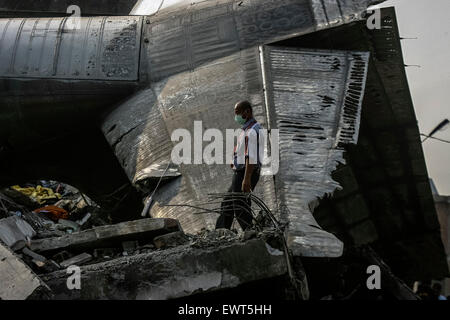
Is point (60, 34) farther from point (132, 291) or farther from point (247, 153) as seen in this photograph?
point (132, 291)

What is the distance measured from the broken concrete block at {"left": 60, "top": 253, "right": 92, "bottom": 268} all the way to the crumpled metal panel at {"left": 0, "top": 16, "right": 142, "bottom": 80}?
15.1 feet

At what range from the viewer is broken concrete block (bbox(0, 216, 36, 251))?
18.3 feet

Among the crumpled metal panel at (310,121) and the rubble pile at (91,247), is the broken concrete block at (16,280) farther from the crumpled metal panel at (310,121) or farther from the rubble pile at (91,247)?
the crumpled metal panel at (310,121)

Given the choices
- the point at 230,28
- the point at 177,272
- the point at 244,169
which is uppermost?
the point at 230,28

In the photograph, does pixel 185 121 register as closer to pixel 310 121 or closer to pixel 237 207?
pixel 310 121

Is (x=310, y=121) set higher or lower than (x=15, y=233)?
higher

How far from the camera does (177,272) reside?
16.6 feet

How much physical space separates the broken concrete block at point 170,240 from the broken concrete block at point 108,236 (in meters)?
0.19

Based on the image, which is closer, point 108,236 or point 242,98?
point 108,236

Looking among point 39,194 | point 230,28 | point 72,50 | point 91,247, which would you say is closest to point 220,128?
point 230,28

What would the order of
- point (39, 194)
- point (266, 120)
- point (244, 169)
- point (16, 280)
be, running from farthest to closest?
point (39, 194)
point (266, 120)
point (244, 169)
point (16, 280)

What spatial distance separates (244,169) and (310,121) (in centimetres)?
172

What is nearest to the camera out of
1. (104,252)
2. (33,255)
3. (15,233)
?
(33,255)
